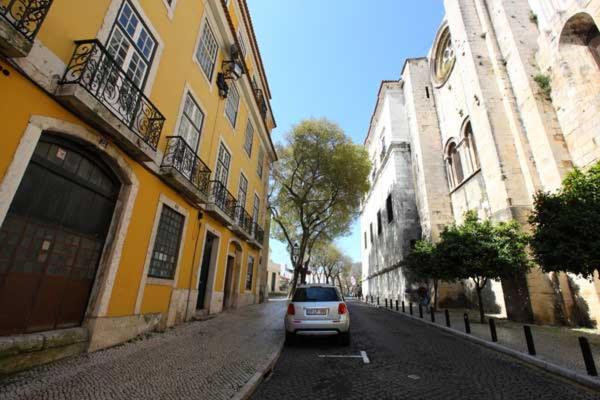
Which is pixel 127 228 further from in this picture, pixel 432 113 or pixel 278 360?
pixel 432 113

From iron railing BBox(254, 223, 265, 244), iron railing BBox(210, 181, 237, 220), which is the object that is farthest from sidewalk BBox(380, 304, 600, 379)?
iron railing BBox(254, 223, 265, 244)

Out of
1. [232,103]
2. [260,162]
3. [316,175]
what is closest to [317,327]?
[232,103]

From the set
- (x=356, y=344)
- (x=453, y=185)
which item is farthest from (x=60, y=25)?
(x=453, y=185)

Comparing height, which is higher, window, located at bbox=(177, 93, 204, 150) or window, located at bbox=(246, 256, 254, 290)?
window, located at bbox=(177, 93, 204, 150)

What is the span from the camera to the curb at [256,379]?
3.53m

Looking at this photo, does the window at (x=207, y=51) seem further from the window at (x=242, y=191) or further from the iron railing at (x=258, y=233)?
the iron railing at (x=258, y=233)

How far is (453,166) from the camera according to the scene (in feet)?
62.7

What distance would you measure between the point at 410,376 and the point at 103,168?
7.39 m

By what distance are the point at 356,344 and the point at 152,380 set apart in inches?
200

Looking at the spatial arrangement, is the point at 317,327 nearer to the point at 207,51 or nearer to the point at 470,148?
the point at 207,51

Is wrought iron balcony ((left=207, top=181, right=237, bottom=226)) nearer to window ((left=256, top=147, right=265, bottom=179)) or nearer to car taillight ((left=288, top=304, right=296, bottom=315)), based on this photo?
car taillight ((left=288, top=304, right=296, bottom=315))

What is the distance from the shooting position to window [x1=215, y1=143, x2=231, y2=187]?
12.1 metres

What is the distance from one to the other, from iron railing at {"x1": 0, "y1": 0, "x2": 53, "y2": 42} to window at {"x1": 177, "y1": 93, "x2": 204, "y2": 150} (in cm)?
449

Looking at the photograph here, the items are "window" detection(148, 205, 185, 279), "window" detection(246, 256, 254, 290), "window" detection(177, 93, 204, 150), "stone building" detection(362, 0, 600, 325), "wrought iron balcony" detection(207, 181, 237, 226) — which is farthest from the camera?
"window" detection(246, 256, 254, 290)
